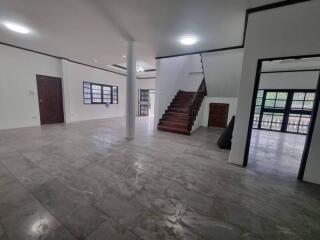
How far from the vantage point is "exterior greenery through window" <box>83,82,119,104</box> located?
7547 millimetres

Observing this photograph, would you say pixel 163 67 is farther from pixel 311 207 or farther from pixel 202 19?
pixel 311 207

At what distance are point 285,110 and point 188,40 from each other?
6.16 meters

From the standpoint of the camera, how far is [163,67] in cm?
597

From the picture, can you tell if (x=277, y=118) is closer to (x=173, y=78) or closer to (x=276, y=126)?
(x=276, y=126)

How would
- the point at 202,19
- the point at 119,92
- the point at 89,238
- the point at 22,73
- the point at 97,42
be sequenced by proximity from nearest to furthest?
1. the point at 89,238
2. the point at 202,19
3. the point at 97,42
4. the point at 22,73
5. the point at 119,92

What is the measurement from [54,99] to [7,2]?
428cm

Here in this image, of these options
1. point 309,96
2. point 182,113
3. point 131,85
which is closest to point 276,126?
point 309,96

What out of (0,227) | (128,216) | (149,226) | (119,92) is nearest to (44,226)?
(0,227)

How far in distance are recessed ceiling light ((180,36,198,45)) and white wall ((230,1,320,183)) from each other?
148 centimetres

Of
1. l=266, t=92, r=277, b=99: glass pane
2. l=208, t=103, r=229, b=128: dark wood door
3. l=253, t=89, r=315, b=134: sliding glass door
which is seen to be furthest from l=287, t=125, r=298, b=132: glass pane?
l=208, t=103, r=229, b=128: dark wood door

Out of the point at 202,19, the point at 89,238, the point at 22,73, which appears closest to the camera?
the point at 89,238

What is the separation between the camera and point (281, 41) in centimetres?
239

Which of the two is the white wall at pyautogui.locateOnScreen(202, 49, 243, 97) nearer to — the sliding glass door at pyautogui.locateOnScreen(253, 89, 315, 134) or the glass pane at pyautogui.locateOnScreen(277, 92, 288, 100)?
the sliding glass door at pyautogui.locateOnScreen(253, 89, 315, 134)

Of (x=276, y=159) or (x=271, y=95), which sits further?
(x=271, y=95)
